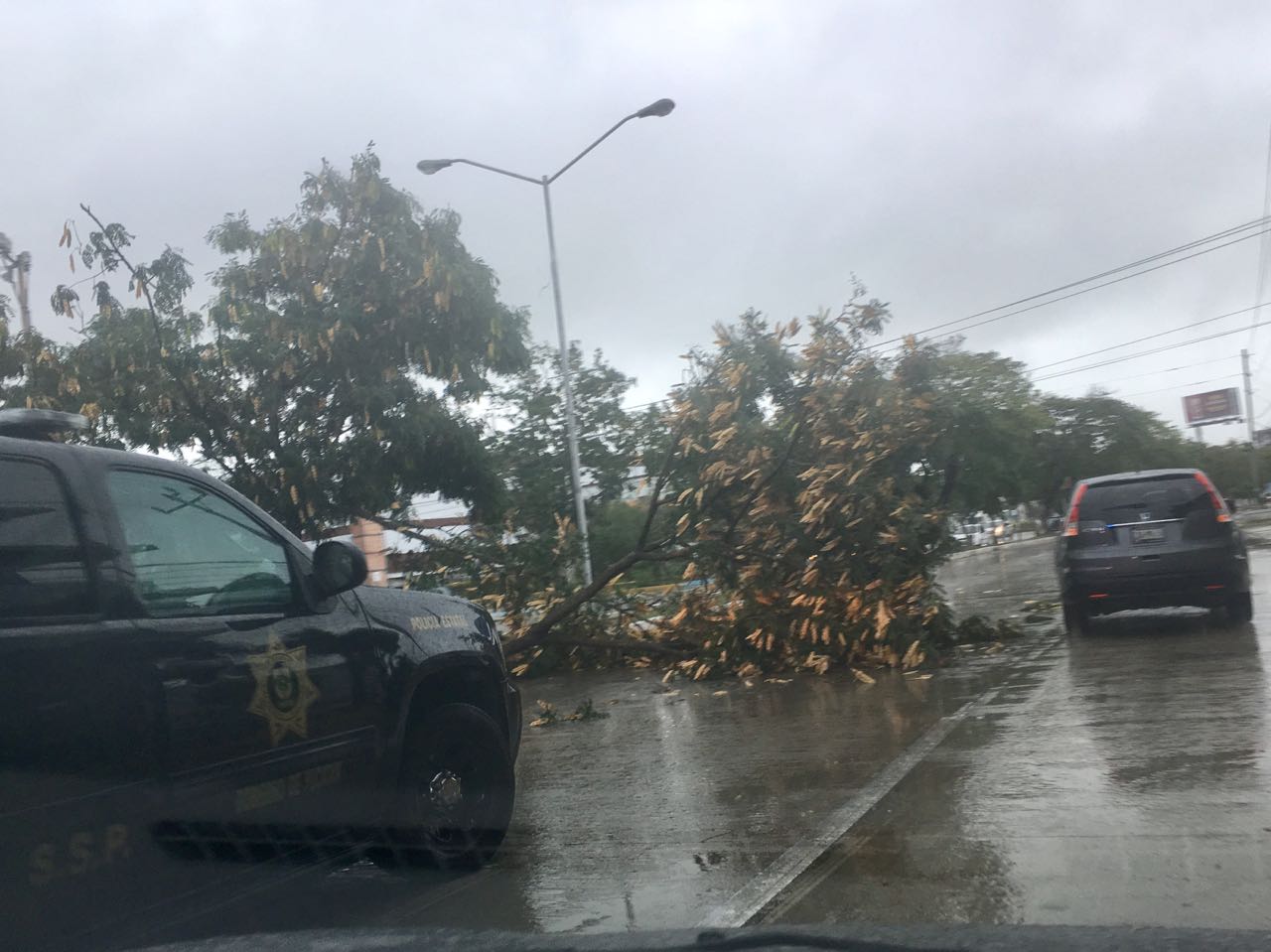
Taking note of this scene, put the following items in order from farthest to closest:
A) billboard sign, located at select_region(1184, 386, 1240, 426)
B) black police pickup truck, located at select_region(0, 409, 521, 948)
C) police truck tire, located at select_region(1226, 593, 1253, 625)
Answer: billboard sign, located at select_region(1184, 386, 1240, 426) < police truck tire, located at select_region(1226, 593, 1253, 625) < black police pickup truck, located at select_region(0, 409, 521, 948)

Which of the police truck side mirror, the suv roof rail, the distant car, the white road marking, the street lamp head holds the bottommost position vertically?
the white road marking

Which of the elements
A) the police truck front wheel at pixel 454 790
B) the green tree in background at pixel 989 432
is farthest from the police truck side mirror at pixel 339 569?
the green tree in background at pixel 989 432

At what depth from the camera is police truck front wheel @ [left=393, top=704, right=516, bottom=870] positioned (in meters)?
5.45

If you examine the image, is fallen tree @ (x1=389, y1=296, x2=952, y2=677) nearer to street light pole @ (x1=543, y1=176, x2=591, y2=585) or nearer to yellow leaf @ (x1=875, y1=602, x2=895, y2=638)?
yellow leaf @ (x1=875, y1=602, x2=895, y2=638)

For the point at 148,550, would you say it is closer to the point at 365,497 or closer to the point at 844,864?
the point at 844,864

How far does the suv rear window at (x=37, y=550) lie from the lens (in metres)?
3.59

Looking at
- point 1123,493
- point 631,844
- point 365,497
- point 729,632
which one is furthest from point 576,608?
point 631,844

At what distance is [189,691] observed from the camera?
4.05 m

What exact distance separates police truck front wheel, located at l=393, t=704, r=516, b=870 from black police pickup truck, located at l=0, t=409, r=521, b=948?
11mm

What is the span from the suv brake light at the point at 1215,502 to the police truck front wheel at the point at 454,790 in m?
9.09

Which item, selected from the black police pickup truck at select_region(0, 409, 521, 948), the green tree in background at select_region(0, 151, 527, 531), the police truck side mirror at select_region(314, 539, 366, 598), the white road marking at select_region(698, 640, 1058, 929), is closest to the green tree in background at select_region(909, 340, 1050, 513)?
the green tree in background at select_region(0, 151, 527, 531)

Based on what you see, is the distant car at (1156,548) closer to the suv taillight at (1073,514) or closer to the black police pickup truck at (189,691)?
the suv taillight at (1073,514)

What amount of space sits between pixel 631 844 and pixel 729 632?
21.1 ft

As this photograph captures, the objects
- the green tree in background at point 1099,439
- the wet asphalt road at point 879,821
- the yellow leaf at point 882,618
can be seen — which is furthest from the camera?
the green tree in background at point 1099,439
